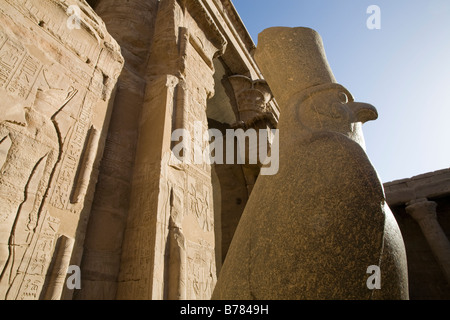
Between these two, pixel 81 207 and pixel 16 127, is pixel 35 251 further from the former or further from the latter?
pixel 16 127

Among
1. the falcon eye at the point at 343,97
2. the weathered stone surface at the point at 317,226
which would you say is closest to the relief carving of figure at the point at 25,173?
the weathered stone surface at the point at 317,226

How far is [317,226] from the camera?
1.02 metres

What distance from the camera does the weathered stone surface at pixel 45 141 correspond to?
5.01 feet

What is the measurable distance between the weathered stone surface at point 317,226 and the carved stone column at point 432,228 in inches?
332

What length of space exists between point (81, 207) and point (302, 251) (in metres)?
1.71

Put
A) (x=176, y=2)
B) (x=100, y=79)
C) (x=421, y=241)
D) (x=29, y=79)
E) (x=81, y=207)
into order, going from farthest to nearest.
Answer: (x=421, y=241) → (x=176, y=2) → (x=100, y=79) → (x=81, y=207) → (x=29, y=79)

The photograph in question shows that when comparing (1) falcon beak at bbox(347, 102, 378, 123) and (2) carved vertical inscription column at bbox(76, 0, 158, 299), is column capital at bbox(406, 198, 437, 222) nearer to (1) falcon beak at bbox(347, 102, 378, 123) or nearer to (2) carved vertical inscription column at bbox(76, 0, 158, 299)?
(1) falcon beak at bbox(347, 102, 378, 123)

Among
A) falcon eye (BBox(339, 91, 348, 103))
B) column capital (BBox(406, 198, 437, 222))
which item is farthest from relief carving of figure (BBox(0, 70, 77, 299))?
column capital (BBox(406, 198, 437, 222))

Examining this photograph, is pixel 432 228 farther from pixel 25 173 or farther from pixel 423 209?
pixel 25 173

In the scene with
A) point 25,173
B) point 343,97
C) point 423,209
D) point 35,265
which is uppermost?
point 423,209

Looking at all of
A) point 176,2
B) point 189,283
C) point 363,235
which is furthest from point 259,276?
point 176,2

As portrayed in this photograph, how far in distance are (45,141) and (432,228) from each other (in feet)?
32.1

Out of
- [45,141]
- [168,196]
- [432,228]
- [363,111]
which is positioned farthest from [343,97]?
[432,228]

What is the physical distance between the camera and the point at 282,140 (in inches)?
57.1
